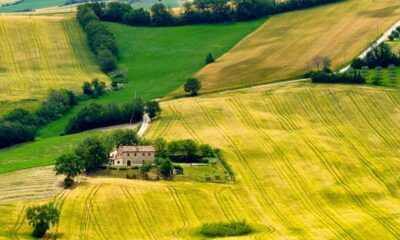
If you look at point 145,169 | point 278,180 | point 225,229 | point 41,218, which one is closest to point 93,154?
point 145,169

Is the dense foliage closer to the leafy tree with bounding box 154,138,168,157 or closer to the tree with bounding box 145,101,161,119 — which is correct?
the tree with bounding box 145,101,161,119

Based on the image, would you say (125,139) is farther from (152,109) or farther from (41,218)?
(41,218)

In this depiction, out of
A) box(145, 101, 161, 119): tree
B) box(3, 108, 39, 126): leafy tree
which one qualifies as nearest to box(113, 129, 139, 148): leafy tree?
box(145, 101, 161, 119): tree

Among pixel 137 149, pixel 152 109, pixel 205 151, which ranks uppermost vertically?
pixel 137 149

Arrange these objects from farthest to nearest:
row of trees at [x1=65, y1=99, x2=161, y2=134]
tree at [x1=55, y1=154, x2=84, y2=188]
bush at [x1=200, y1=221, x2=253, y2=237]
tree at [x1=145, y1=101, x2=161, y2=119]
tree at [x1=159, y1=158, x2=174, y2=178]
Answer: row of trees at [x1=65, y1=99, x2=161, y2=134] < tree at [x1=145, y1=101, x2=161, y2=119] < tree at [x1=159, y1=158, x2=174, y2=178] < tree at [x1=55, y1=154, x2=84, y2=188] < bush at [x1=200, y1=221, x2=253, y2=237]

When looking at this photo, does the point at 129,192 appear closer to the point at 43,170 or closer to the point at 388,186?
the point at 43,170
